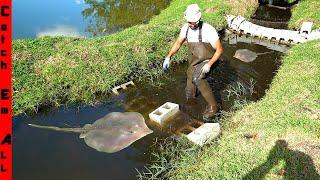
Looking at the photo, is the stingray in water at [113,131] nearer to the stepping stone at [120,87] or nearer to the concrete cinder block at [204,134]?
the concrete cinder block at [204,134]

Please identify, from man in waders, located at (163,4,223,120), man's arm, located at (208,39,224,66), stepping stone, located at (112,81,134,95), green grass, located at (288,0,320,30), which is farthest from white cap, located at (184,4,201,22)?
green grass, located at (288,0,320,30)

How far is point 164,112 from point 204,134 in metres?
1.24

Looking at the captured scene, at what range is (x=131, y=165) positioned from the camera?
22.3ft

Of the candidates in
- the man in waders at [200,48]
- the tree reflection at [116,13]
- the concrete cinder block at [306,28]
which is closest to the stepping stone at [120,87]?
the man in waders at [200,48]

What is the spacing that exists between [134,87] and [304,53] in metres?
4.72

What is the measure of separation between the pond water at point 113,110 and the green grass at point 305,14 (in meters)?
2.55

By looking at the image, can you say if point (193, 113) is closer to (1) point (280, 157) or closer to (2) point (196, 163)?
(2) point (196, 163)

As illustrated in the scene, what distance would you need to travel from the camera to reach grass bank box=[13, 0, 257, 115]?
9.02m

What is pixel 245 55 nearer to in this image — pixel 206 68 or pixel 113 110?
pixel 206 68

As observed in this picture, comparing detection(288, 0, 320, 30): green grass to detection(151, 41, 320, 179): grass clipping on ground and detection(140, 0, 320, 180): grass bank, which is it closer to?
detection(140, 0, 320, 180): grass bank

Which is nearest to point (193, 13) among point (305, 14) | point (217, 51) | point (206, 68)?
point (217, 51)

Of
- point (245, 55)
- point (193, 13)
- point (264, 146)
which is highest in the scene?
point (193, 13)

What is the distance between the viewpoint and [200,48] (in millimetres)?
7688

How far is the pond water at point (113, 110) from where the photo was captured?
22.1 feet
